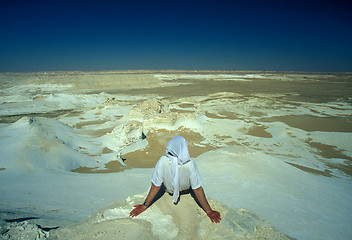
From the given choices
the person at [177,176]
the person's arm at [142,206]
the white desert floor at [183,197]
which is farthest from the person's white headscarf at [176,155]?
the white desert floor at [183,197]

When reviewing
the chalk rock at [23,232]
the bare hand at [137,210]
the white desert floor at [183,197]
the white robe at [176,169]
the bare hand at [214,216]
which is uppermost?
the white robe at [176,169]

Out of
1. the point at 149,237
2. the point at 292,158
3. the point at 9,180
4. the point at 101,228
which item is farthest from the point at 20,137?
the point at 292,158

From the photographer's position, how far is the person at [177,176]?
6.59 feet

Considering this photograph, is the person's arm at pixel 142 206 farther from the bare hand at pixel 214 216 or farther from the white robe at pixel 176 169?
the bare hand at pixel 214 216

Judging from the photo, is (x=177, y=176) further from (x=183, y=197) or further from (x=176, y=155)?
(x=183, y=197)

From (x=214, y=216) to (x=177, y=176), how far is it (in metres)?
0.55

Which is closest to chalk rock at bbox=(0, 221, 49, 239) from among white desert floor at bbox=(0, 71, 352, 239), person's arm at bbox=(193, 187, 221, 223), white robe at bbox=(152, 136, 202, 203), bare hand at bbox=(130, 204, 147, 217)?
white desert floor at bbox=(0, 71, 352, 239)

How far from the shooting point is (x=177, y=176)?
6.72ft

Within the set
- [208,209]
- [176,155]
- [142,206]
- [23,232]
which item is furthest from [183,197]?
[23,232]

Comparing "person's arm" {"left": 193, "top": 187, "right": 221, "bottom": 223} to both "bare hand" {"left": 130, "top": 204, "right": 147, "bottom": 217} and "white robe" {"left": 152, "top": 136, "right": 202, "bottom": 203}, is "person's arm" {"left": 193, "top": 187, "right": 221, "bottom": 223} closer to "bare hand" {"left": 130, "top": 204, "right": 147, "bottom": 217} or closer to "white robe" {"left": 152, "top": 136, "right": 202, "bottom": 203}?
"white robe" {"left": 152, "top": 136, "right": 202, "bottom": 203}

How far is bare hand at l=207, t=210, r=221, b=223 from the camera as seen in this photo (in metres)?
2.01

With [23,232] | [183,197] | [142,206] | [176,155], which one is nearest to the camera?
[23,232]

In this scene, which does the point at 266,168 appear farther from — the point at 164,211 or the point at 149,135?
the point at 149,135

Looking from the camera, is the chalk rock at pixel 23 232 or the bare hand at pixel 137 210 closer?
the chalk rock at pixel 23 232
